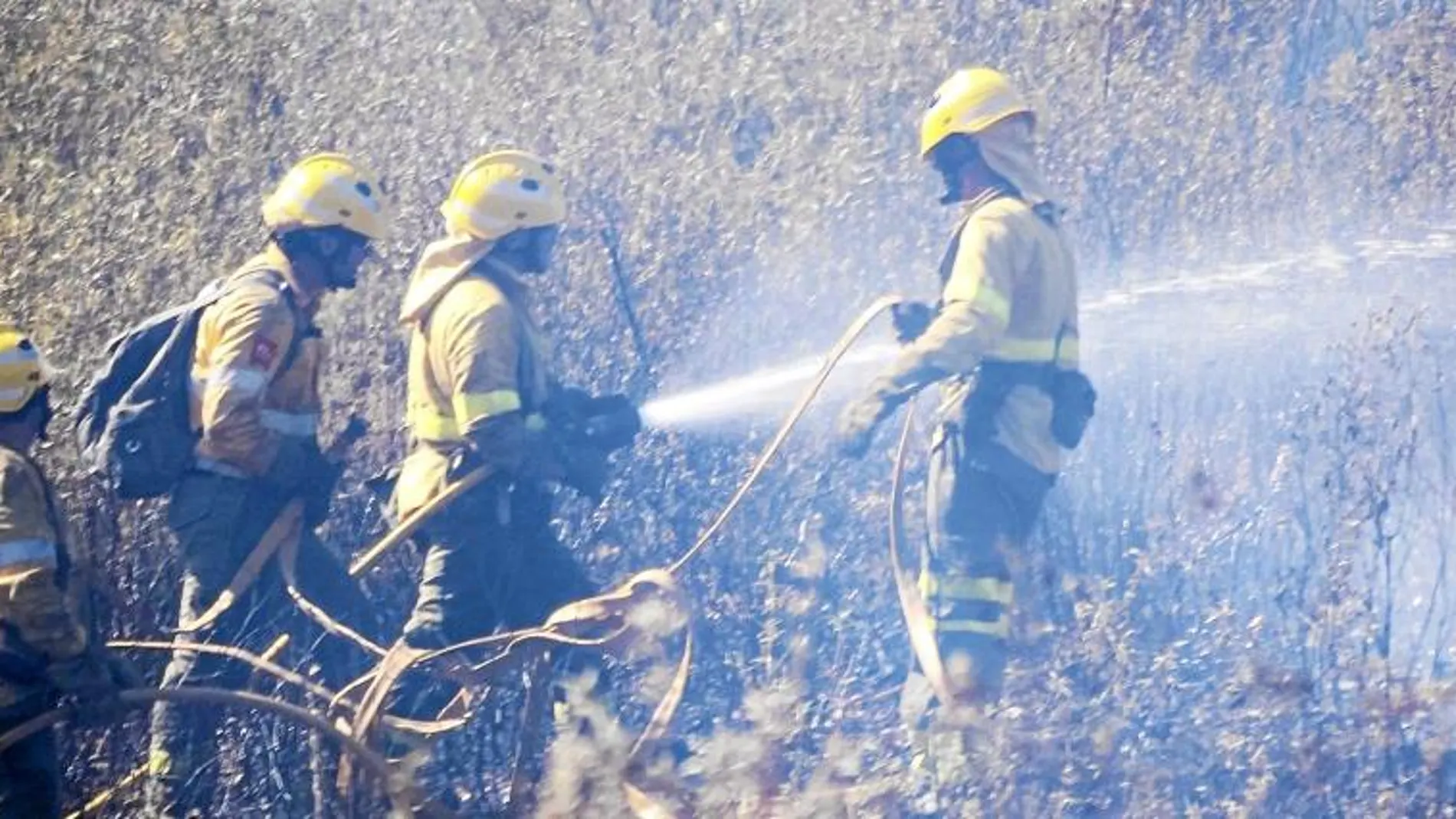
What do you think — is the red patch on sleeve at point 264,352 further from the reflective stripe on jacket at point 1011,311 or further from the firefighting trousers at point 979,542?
the firefighting trousers at point 979,542

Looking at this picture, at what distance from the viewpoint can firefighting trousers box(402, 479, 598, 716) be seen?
19.7 ft

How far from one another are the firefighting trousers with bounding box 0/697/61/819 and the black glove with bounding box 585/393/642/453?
185cm

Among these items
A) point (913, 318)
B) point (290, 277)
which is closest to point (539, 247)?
point (290, 277)

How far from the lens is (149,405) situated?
5875mm

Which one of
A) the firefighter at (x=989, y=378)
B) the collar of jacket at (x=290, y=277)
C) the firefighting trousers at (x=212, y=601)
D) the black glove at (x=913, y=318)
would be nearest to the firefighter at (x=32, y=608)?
the firefighting trousers at (x=212, y=601)

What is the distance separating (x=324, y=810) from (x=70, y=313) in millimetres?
2690

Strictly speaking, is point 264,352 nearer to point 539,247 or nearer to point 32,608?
point 539,247

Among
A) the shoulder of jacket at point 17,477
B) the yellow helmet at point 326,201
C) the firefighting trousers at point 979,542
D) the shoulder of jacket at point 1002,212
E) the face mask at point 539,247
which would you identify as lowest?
the firefighting trousers at point 979,542

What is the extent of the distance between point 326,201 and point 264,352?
524 millimetres

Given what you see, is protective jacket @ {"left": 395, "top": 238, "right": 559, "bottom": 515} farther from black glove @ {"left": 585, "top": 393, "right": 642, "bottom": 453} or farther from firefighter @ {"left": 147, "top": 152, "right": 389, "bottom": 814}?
firefighter @ {"left": 147, "top": 152, "right": 389, "bottom": 814}

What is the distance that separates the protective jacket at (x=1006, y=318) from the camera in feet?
19.5

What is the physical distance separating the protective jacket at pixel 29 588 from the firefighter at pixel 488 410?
4.05ft

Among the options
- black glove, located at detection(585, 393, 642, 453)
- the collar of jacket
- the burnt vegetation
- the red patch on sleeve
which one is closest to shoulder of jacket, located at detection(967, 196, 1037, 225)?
the burnt vegetation

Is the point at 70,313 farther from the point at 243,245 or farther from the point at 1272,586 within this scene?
the point at 1272,586
